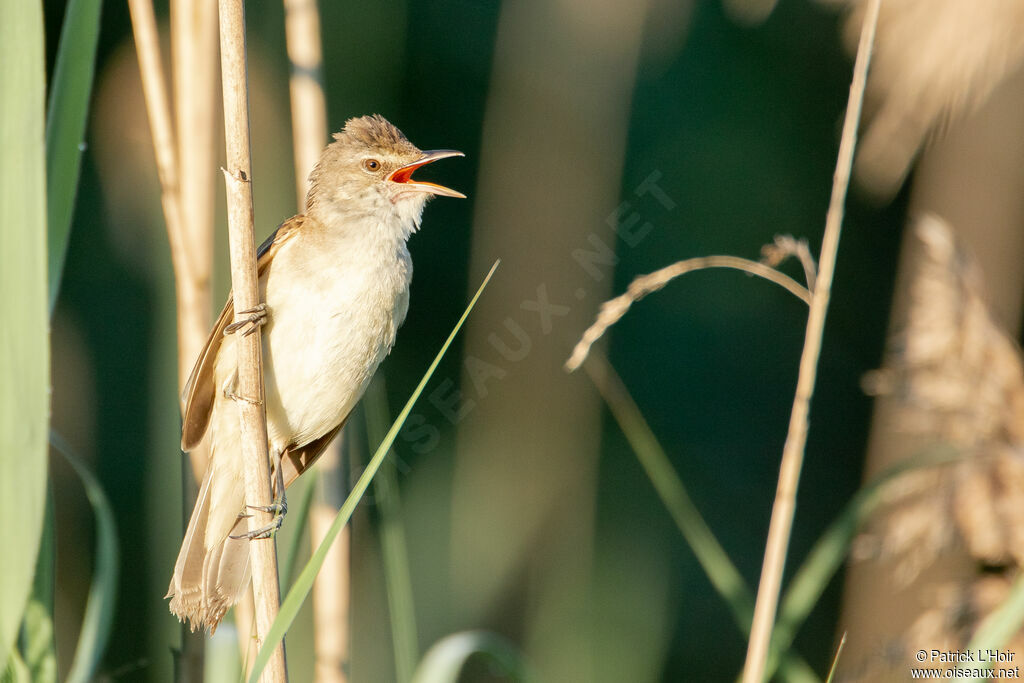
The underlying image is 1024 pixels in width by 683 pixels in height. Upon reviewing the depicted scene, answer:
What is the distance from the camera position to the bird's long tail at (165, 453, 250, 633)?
75.0 inches

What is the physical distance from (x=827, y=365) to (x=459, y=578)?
7.50 ft

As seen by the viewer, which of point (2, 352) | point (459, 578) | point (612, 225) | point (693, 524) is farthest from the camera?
point (612, 225)

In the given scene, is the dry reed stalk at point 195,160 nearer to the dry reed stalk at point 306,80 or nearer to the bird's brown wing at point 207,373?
the bird's brown wing at point 207,373

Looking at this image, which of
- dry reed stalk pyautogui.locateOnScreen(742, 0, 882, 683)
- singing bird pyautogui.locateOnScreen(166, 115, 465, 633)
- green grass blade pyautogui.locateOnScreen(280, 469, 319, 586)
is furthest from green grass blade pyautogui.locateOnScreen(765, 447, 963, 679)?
singing bird pyautogui.locateOnScreen(166, 115, 465, 633)

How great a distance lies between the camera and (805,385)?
1558 mm

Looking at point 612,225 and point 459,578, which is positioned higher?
point 612,225

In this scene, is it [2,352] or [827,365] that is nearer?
[2,352]

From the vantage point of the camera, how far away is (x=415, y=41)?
4.43 metres

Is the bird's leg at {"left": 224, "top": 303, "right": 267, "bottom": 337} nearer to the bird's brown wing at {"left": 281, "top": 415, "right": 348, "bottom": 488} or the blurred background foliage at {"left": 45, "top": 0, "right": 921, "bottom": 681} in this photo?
the bird's brown wing at {"left": 281, "top": 415, "right": 348, "bottom": 488}

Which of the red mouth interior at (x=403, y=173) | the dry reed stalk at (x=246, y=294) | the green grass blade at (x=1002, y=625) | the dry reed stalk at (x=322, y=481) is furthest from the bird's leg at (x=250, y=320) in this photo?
the green grass blade at (x=1002, y=625)

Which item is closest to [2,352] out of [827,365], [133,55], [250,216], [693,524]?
[250,216]

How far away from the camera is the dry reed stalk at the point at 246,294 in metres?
1.46

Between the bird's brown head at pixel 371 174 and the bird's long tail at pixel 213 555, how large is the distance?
0.70m

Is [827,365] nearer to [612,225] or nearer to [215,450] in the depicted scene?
[612,225]
